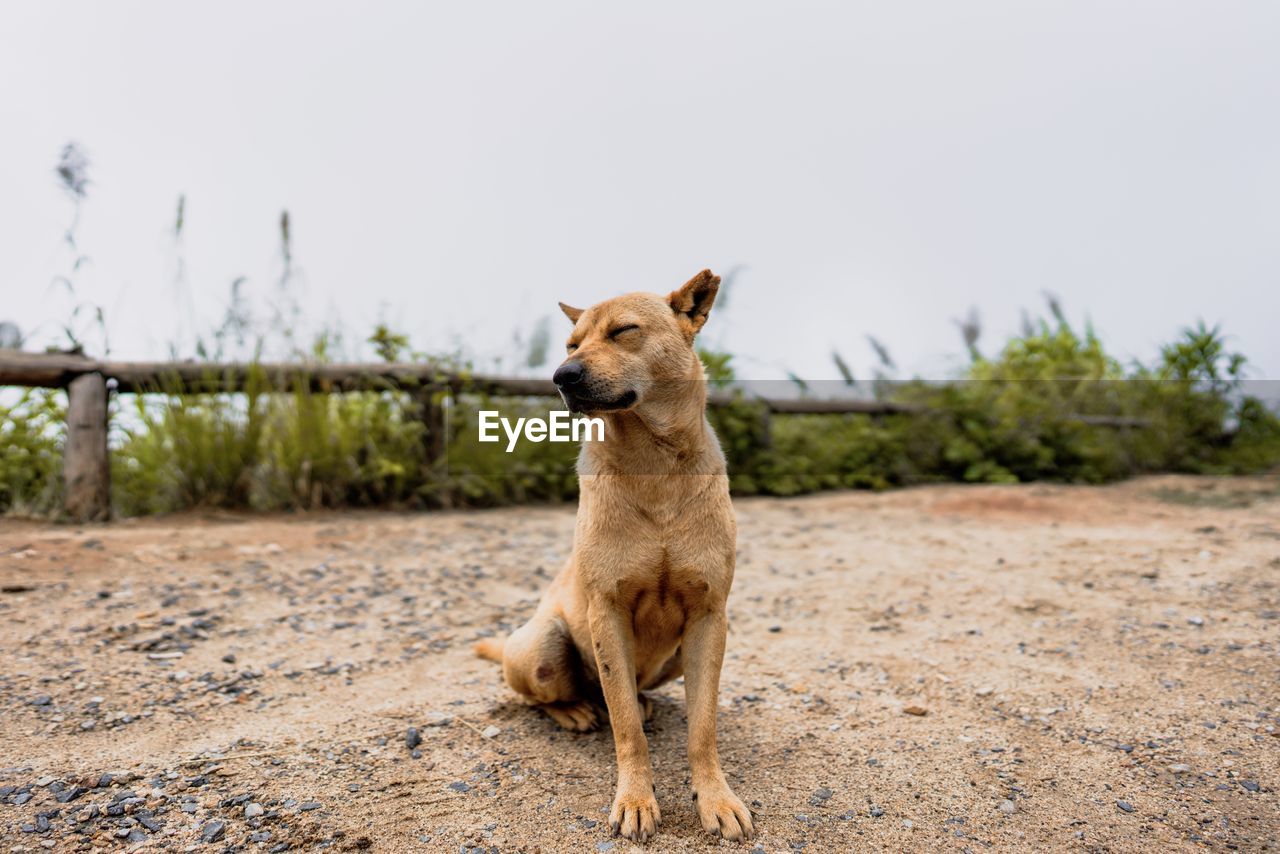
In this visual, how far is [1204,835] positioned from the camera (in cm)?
220

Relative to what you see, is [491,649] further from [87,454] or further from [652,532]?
[87,454]

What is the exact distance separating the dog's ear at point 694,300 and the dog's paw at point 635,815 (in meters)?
1.41

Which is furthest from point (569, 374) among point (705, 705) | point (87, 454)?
point (87, 454)

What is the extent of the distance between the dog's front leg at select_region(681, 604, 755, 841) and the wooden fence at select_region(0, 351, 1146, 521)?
12.4 ft

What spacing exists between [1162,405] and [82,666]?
1224cm

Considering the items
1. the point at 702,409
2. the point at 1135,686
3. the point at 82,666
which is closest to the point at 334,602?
the point at 82,666

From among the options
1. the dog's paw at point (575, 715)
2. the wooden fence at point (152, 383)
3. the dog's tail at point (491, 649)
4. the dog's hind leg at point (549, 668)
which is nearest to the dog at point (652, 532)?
the dog's hind leg at point (549, 668)

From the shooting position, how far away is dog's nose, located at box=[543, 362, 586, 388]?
84.2 inches

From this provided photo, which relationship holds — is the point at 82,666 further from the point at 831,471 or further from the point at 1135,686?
the point at 831,471

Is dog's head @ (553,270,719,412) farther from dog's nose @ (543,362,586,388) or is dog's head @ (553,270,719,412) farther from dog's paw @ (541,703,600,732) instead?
dog's paw @ (541,703,600,732)

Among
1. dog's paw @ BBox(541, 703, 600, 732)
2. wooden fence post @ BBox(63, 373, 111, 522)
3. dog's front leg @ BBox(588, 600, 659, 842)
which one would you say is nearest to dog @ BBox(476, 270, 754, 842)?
dog's front leg @ BBox(588, 600, 659, 842)

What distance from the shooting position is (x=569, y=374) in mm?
2141

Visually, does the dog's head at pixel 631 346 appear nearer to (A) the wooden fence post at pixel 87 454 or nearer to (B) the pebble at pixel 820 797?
(B) the pebble at pixel 820 797

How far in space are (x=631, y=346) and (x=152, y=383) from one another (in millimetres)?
5671
